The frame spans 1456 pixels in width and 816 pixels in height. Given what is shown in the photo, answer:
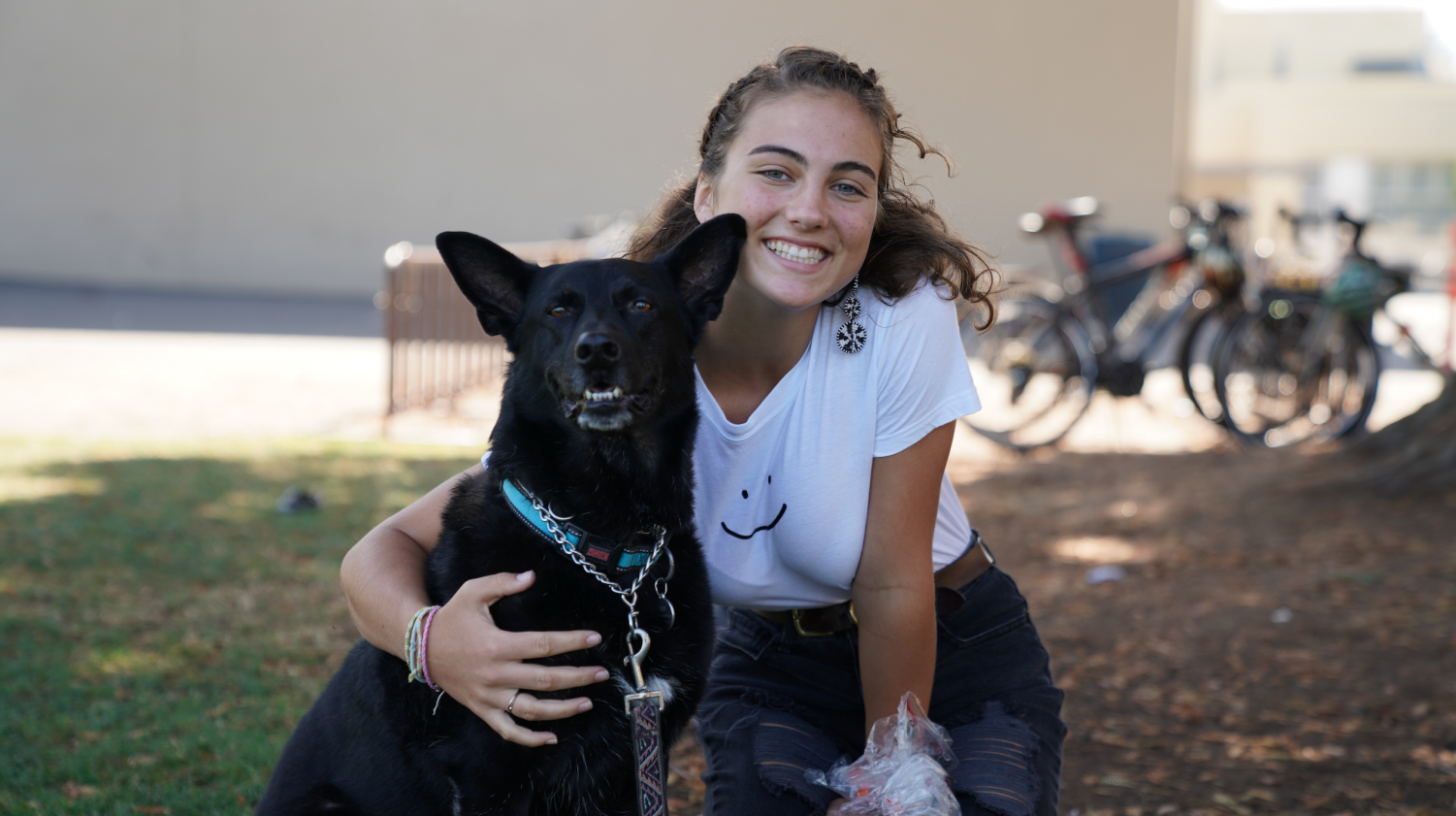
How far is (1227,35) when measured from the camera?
3428 centimetres

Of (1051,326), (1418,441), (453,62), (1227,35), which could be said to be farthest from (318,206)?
(1227,35)

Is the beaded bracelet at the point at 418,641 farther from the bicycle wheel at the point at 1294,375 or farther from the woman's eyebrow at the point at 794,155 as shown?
the bicycle wheel at the point at 1294,375

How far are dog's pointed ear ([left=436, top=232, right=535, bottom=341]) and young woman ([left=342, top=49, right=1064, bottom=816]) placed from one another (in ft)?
1.19

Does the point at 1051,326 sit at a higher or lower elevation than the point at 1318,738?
higher

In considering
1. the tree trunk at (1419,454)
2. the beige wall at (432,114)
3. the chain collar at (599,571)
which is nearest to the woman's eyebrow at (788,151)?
A: the chain collar at (599,571)

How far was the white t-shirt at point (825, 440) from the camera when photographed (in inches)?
81.7

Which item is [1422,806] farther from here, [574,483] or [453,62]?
[453,62]

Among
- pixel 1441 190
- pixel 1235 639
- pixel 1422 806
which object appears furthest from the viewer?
pixel 1441 190

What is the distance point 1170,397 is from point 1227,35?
30.7m

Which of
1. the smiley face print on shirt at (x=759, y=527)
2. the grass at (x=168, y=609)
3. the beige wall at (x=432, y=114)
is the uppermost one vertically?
the beige wall at (x=432, y=114)

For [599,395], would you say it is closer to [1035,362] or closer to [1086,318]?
[1035,362]

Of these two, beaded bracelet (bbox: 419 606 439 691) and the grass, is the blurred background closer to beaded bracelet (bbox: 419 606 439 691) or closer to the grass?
the grass

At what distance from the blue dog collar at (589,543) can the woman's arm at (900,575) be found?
0.44m

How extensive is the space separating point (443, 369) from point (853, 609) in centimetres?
638
